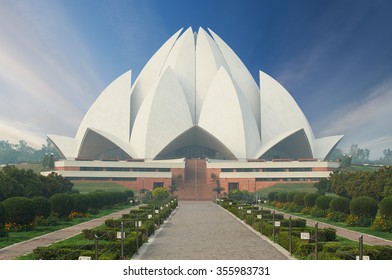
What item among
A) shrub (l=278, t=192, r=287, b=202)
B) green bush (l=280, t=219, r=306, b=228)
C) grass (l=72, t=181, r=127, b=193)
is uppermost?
grass (l=72, t=181, r=127, b=193)

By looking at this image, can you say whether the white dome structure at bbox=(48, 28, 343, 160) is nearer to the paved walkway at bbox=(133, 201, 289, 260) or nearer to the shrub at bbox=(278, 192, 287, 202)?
the shrub at bbox=(278, 192, 287, 202)

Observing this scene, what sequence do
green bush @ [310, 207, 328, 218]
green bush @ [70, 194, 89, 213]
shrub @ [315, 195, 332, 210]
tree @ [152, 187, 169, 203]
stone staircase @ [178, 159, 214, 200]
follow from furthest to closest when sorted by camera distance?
stone staircase @ [178, 159, 214, 200], tree @ [152, 187, 169, 203], shrub @ [315, 195, 332, 210], green bush @ [310, 207, 328, 218], green bush @ [70, 194, 89, 213]

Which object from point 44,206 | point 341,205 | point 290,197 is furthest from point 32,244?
point 290,197

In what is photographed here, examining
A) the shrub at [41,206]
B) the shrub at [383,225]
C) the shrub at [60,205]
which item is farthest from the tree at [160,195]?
the shrub at [383,225]

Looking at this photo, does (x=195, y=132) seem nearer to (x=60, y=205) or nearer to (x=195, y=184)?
(x=195, y=184)

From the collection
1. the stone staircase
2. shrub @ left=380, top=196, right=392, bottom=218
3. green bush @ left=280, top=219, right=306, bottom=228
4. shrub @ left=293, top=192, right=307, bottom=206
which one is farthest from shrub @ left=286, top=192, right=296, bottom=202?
the stone staircase

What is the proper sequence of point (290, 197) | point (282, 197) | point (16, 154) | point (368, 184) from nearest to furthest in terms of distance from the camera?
point (368, 184) < point (290, 197) < point (282, 197) < point (16, 154)

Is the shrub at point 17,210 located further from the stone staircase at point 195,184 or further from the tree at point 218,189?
the tree at point 218,189
